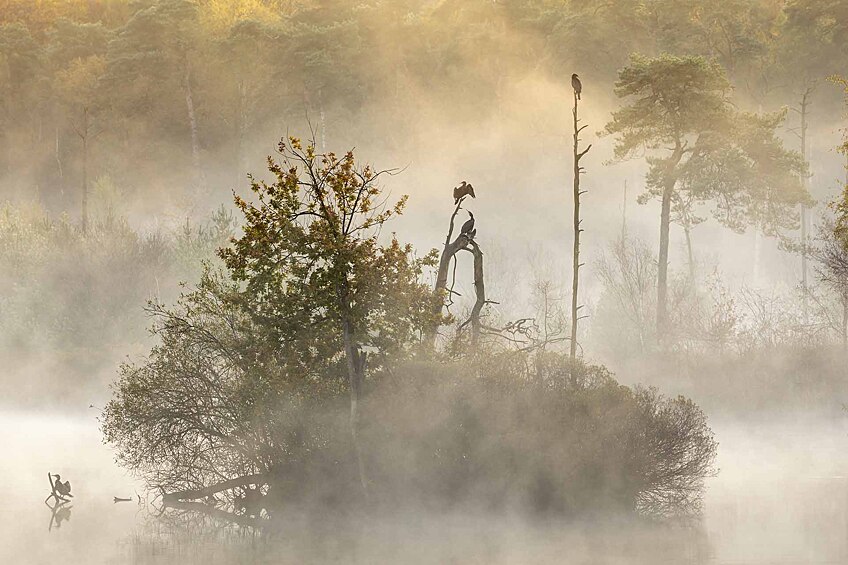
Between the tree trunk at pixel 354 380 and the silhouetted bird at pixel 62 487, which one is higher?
the tree trunk at pixel 354 380

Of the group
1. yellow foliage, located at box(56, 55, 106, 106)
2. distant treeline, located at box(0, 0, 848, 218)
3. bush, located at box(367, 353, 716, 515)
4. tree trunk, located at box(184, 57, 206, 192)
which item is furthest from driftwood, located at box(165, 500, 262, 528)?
yellow foliage, located at box(56, 55, 106, 106)

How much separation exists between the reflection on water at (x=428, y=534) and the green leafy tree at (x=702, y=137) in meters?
23.5

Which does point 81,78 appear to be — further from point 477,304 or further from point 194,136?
point 477,304

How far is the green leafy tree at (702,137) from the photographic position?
60.2 metres

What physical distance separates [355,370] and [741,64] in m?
59.3

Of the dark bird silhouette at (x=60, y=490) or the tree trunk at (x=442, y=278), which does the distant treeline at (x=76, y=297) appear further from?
the tree trunk at (x=442, y=278)

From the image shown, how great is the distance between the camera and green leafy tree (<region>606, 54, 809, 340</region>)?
60.2 meters

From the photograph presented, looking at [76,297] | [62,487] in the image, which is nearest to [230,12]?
[76,297]

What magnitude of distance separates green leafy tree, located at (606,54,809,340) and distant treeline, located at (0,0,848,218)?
20.8 metres

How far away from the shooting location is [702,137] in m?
62.1

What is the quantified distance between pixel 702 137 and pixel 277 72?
36254mm

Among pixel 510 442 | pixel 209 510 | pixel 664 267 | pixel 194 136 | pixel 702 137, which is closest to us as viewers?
pixel 510 442

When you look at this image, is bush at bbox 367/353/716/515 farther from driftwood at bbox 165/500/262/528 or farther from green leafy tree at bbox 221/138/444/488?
driftwood at bbox 165/500/262/528

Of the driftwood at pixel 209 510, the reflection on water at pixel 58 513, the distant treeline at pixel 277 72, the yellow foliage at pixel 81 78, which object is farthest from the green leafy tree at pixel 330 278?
the yellow foliage at pixel 81 78
